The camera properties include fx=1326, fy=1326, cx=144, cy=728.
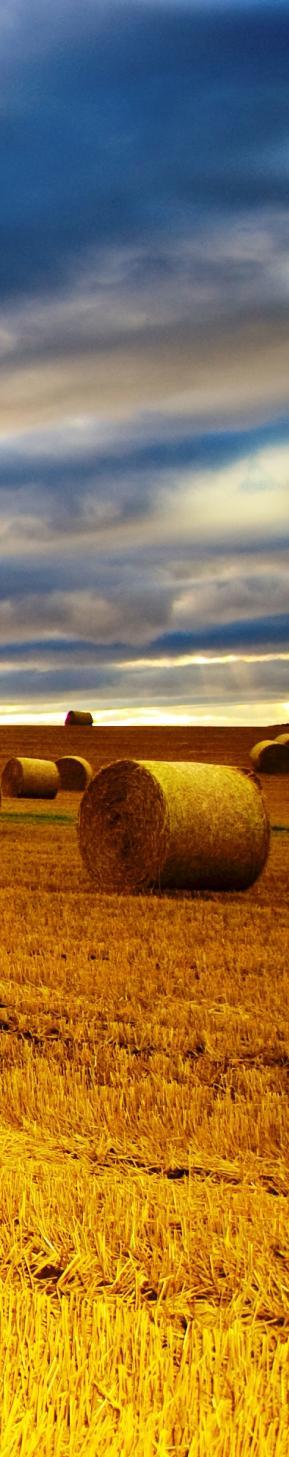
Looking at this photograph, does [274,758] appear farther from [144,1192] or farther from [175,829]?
[144,1192]

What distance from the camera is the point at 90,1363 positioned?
9.52 feet

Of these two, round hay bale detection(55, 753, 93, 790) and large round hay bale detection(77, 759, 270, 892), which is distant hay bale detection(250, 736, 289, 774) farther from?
large round hay bale detection(77, 759, 270, 892)

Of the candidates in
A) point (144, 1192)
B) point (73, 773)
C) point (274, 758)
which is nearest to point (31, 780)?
point (73, 773)

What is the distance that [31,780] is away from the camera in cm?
3028

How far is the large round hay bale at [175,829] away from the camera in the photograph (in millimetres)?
12742

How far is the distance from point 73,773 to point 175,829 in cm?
2222

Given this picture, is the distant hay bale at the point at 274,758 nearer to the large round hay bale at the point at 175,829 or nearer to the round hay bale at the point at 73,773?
the round hay bale at the point at 73,773

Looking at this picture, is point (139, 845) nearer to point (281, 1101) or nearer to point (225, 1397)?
point (281, 1101)

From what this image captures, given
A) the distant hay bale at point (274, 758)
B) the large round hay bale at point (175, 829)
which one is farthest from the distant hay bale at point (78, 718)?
the large round hay bale at point (175, 829)

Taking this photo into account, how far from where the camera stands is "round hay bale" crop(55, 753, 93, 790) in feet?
113

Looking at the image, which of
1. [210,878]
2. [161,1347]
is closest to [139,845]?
[210,878]

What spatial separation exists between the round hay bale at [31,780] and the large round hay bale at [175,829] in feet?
54.7

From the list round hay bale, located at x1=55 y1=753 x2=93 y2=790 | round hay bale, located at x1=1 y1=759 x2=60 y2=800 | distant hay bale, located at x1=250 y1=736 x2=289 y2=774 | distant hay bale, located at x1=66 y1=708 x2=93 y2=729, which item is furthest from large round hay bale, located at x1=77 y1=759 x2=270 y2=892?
distant hay bale, located at x1=66 y1=708 x2=93 y2=729

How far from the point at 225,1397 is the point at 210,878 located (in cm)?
1040
